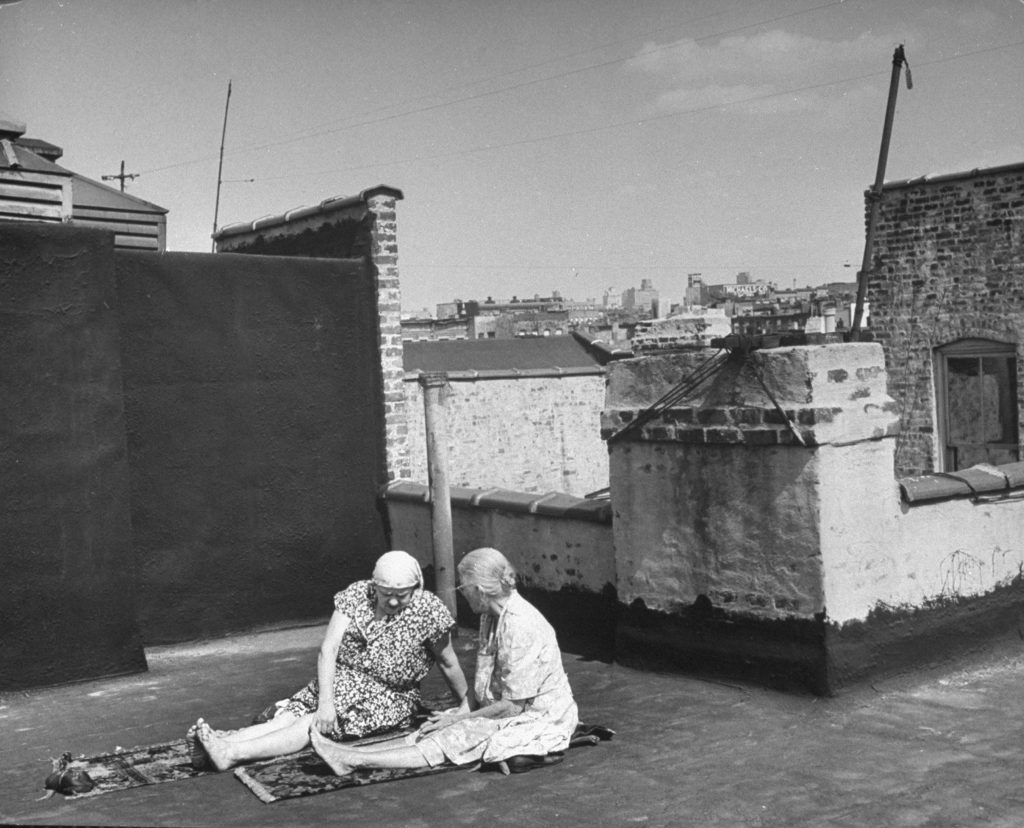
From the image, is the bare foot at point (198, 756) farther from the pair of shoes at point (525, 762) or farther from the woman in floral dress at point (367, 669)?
the pair of shoes at point (525, 762)

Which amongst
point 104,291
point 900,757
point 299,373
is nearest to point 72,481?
point 104,291

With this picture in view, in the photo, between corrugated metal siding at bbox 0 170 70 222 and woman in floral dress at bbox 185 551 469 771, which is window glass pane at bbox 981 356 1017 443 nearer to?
woman in floral dress at bbox 185 551 469 771

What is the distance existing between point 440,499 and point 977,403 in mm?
7059

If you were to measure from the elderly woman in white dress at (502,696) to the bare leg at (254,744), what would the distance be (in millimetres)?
106

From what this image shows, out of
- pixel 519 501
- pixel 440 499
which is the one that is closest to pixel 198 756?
pixel 440 499

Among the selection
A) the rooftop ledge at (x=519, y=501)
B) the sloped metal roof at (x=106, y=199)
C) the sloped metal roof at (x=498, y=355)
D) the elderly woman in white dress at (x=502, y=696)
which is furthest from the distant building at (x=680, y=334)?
the elderly woman in white dress at (x=502, y=696)

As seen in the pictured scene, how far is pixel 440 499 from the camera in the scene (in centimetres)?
935

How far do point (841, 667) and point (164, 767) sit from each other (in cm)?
383

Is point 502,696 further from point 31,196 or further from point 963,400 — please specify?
point 963,400

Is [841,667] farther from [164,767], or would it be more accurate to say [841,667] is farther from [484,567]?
[164,767]

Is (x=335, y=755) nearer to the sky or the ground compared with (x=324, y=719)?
nearer to the ground

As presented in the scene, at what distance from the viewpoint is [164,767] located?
6.32 metres

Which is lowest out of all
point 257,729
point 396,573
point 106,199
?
point 257,729

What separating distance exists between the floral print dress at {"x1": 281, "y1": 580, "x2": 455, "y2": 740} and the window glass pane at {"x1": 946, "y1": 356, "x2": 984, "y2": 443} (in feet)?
28.9
